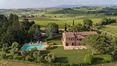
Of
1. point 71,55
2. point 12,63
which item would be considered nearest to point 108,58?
point 71,55

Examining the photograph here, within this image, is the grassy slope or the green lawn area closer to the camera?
the grassy slope

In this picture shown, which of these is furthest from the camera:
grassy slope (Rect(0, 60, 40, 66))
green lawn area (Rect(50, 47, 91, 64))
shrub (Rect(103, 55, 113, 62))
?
green lawn area (Rect(50, 47, 91, 64))

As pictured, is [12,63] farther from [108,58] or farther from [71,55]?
[108,58]

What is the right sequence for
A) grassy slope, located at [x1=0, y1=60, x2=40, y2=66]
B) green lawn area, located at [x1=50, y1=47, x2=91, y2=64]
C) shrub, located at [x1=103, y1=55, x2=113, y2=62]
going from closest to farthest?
A: grassy slope, located at [x1=0, y1=60, x2=40, y2=66] → shrub, located at [x1=103, y1=55, x2=113, y2=62] → green lawn area, located at [x1=50, y1=47, x2=91, y2=64]

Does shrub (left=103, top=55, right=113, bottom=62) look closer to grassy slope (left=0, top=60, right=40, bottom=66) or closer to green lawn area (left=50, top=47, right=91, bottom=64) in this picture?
green lawn area (left=50, top=47, right=91, bottom=64)

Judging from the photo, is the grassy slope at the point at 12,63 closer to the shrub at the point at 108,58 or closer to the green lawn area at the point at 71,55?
the green lawn area at the point at 71,55

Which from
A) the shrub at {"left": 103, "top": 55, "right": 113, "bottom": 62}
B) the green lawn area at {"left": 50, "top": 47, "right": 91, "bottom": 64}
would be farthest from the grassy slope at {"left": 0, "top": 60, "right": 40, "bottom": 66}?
the shrub at {"left": 103, "top": 55, "right": 113, "bottom": 62}

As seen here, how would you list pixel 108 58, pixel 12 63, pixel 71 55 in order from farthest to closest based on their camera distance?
1. pixel 71 55
2. pixel 108 58
3. pixel 12 63

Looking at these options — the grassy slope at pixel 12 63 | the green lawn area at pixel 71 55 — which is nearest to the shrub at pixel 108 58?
the green lawn area at pixel 71 55
